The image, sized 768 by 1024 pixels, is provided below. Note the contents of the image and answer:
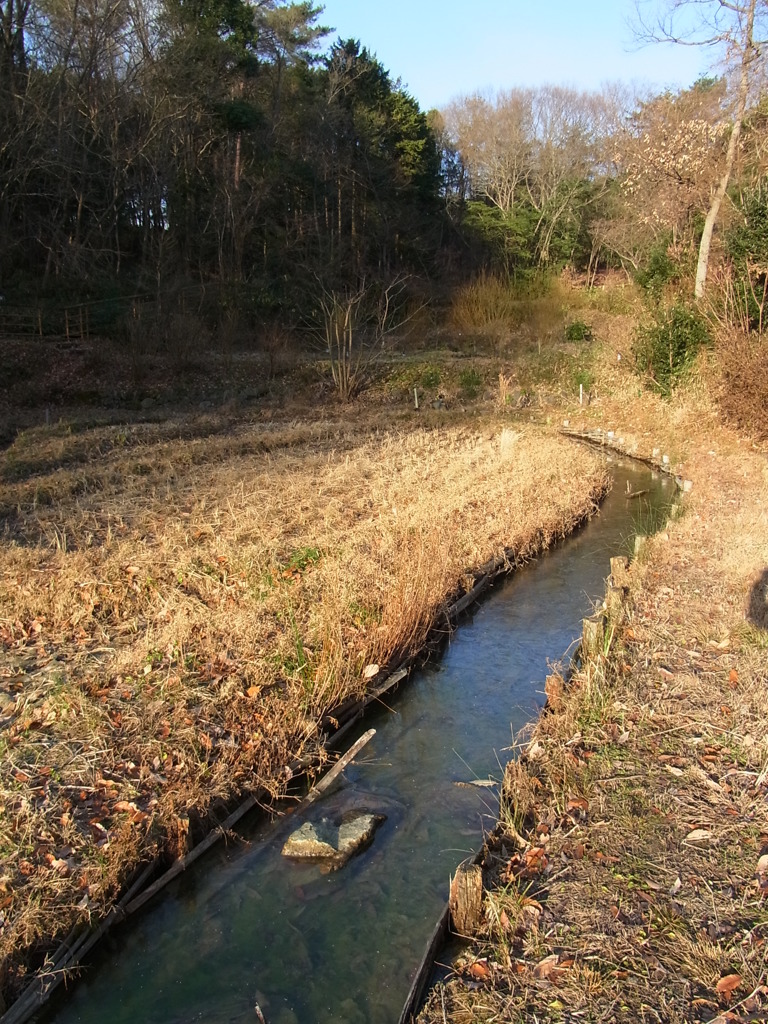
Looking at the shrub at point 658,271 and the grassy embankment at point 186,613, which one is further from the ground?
the shrub at point 658,271

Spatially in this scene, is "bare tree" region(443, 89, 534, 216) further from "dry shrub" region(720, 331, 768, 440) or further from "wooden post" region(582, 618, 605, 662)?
"wooden post" region(582, 618, 605, 662)

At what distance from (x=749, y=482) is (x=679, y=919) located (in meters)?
9.58

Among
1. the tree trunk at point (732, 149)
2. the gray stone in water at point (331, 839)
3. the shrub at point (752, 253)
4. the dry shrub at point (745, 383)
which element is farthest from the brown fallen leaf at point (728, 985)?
the tree trunk at point (732, 149)

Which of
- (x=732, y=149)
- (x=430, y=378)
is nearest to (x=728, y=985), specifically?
(x=430, y=378)

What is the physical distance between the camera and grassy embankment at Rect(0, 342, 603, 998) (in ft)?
15.9

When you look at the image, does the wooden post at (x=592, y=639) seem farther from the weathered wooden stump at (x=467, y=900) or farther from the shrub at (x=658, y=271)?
the shrub at (x=658, y=271)

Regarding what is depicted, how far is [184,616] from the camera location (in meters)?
6.90

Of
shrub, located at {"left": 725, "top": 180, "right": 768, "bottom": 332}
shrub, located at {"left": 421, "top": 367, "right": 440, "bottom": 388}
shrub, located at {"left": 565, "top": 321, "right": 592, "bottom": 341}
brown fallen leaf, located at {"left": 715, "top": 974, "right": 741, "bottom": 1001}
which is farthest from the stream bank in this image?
shrub, located at {"left": 565, "top": 321, "right": 592, "bottom": 341}

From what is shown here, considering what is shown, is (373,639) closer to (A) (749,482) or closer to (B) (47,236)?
(A) (749,482)

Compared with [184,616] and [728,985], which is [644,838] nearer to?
[728,985]

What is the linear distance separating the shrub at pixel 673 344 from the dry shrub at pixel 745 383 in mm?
3128

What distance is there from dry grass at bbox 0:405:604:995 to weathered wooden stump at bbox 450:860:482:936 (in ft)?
5.75

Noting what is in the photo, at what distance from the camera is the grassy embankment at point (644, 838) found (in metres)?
3.62

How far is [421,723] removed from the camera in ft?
21.7
